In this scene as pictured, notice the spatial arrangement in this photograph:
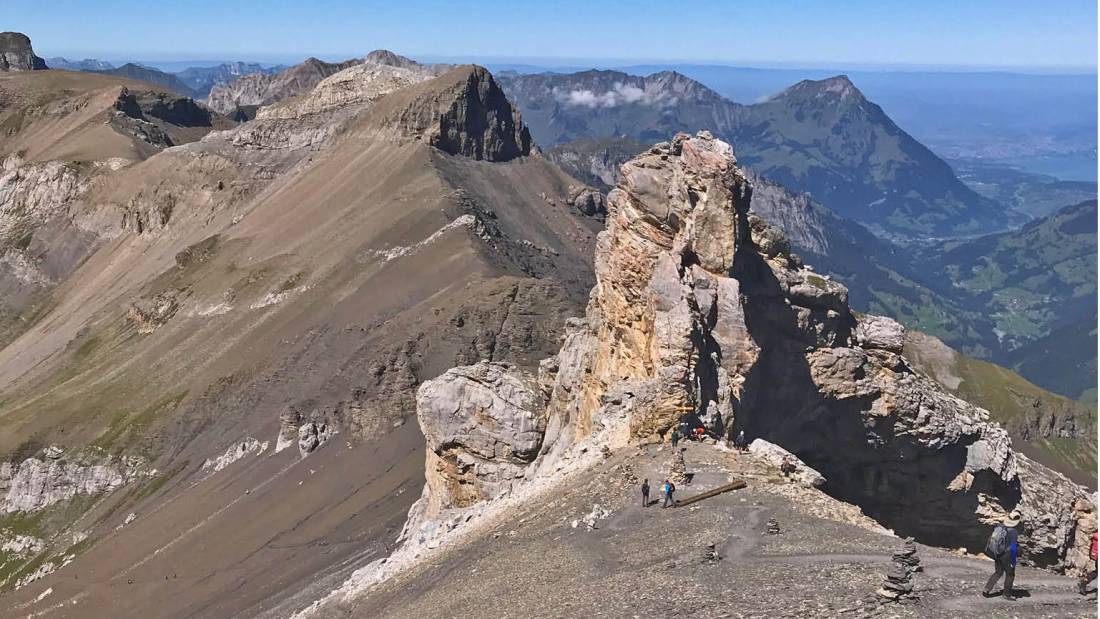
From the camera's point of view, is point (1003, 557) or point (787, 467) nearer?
point (1003, 557)

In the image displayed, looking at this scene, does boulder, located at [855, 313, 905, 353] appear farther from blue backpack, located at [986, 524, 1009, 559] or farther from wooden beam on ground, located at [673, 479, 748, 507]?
blue backpack, located at [986, 524, 1009, 559]

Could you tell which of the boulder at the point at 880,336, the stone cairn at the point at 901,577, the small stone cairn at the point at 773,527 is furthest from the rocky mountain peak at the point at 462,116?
the stone cairn at the point at 901,577

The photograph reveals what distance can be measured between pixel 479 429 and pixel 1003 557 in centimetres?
3321

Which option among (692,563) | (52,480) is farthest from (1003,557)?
(52,480)

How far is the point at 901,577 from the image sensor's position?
908 inches

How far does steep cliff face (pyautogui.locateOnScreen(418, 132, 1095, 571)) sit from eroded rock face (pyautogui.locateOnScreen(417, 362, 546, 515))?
3556 mm

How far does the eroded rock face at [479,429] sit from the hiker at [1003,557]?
98.6 feet

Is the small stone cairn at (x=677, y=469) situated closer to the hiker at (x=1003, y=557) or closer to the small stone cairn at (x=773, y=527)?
the small stone cairn at (x=773, y=527)

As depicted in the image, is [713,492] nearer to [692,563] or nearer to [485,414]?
[692,563]

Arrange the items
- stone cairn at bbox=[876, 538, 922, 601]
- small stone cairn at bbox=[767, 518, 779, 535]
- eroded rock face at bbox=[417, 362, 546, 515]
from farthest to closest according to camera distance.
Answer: eroded rock face at bbox=[417, 362, 546, 515] → small stone cairn at bbox=[767, 518, 779, 535] → stone cairn at bbox=[876, 538, 922, 601]

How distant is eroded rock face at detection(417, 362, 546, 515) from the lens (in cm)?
5122

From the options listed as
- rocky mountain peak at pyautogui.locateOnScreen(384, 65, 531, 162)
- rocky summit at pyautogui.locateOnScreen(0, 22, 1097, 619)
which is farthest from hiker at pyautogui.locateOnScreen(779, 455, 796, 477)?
rocky mountain peak at pyautogui.locateOnScreen(384, 65, 531, 162)

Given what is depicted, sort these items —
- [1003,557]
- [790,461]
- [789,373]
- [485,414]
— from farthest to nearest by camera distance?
1. [485,414]
2. [789,373]
3. [790,461]
4. [1003,557]

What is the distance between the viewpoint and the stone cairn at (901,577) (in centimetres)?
2294
